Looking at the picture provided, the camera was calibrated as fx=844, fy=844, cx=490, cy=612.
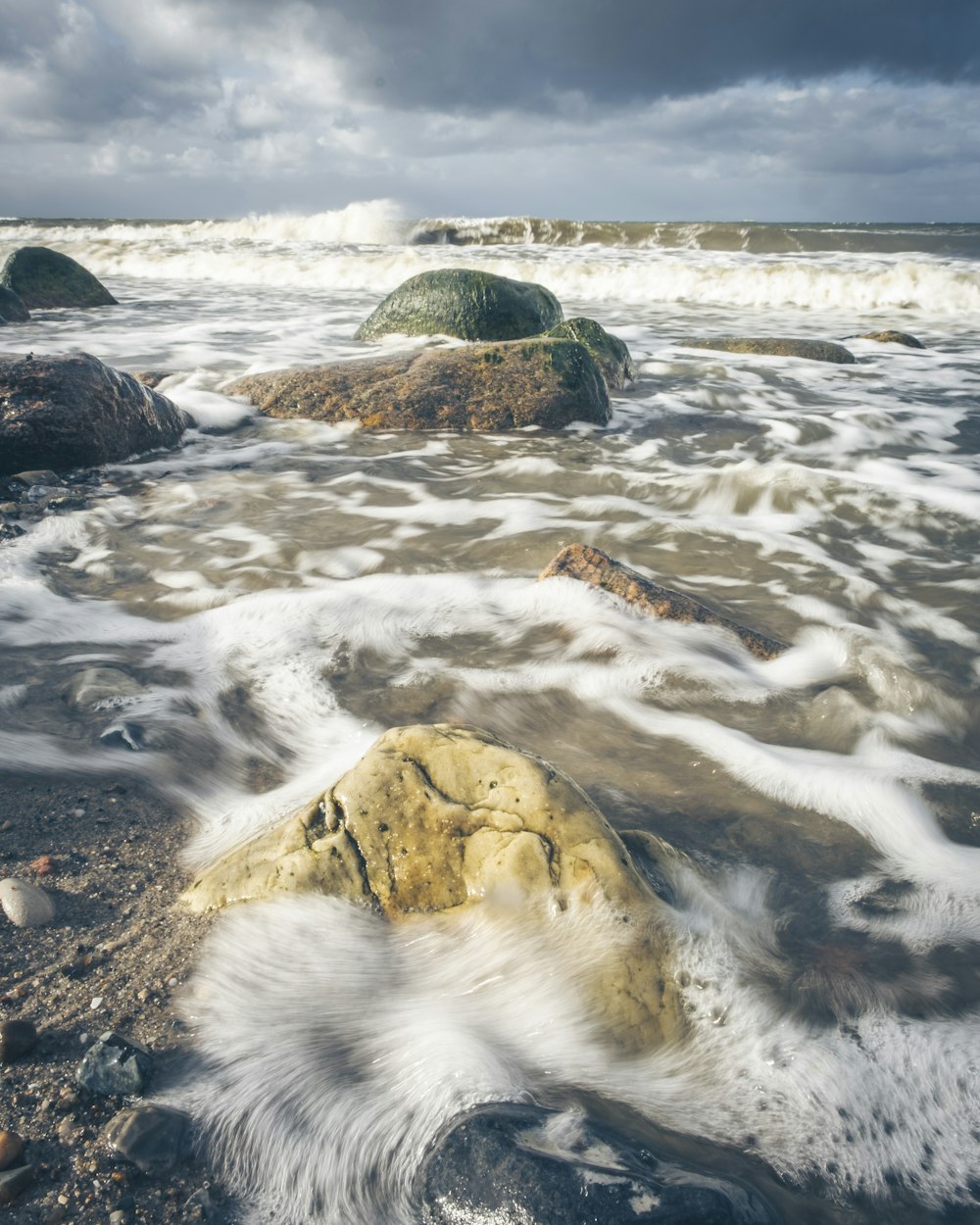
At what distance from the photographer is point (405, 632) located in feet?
10.6

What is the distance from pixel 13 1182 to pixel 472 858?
0.86 metres

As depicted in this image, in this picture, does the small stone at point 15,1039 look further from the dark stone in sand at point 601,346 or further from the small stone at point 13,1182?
the dark stone in sand at point 601,346

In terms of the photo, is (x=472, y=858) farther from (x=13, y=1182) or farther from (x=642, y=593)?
(x=642, y=593)

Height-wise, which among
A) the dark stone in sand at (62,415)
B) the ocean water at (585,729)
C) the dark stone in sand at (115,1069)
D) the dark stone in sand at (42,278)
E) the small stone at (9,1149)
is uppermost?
the dark stone in sand at (42,278)

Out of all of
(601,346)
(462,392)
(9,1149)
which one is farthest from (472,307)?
(9,1149)

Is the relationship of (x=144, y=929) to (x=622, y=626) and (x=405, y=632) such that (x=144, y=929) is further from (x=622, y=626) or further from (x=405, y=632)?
(x=622, y=626)

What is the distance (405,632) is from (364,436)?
10.4ft

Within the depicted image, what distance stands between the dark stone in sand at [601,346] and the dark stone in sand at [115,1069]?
265 inches

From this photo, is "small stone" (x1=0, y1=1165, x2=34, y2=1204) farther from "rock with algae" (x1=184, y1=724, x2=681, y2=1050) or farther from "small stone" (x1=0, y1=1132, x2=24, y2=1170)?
"rock with algae" (x1=184, y1=724, x2=681, y2=1050)

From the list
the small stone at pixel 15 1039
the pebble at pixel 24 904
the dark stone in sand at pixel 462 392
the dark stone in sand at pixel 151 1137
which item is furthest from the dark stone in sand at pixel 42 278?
A: the dark stone in sand at pixel 151 1137

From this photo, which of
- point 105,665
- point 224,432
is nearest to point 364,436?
point 224,432

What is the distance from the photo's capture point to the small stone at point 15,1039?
4.43ft

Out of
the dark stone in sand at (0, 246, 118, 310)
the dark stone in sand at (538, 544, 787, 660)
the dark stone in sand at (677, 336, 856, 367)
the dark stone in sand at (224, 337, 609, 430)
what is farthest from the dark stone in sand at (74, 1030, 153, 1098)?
the dark stone in sand at (0, 246, 118, 310)

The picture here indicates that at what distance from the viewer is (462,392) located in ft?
20.7
